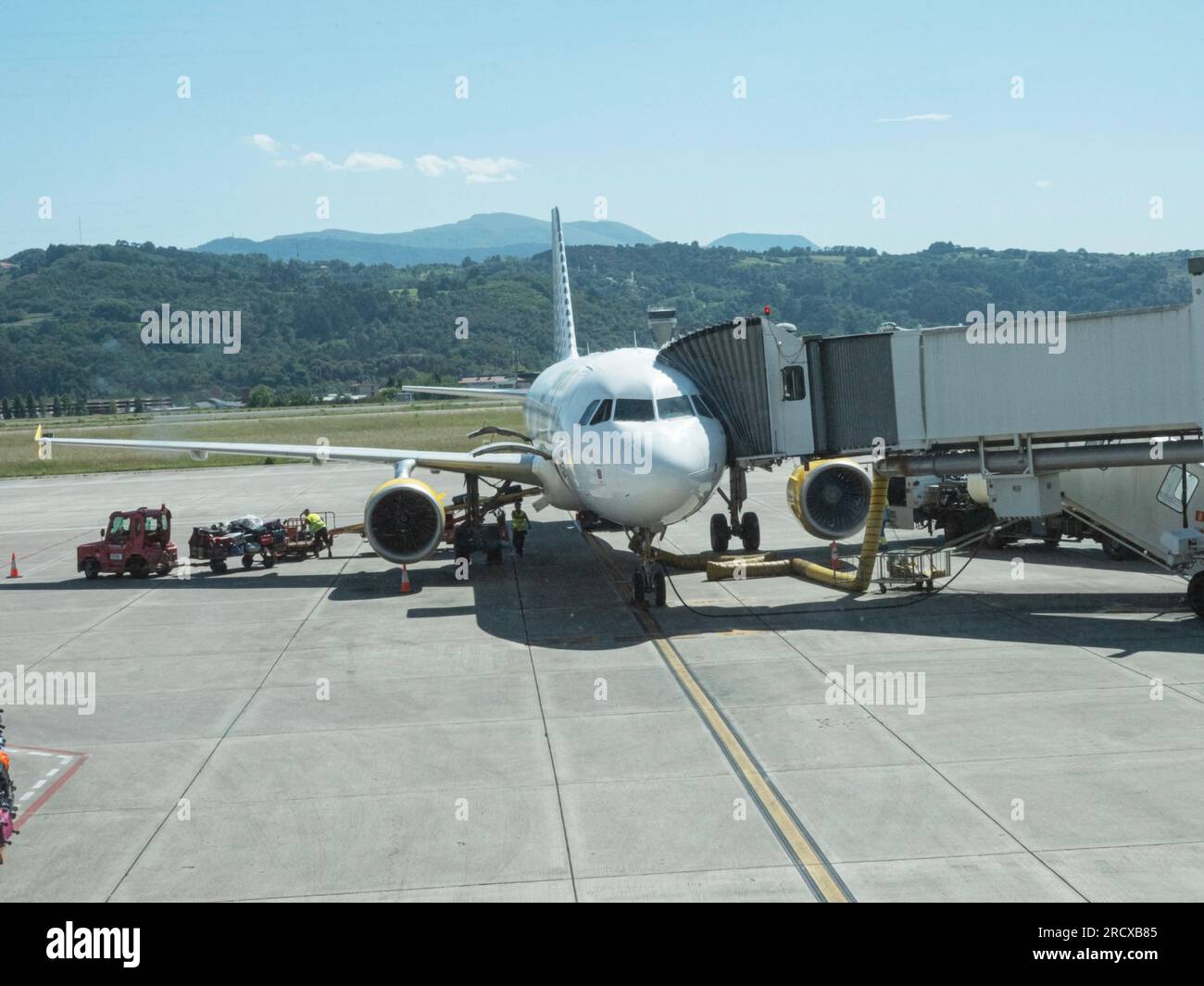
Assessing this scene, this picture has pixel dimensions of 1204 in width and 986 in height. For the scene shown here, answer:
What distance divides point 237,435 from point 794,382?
209 feet

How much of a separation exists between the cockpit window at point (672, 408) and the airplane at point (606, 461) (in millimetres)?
24

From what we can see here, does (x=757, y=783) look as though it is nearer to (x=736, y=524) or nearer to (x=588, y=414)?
(x=588, y=414)

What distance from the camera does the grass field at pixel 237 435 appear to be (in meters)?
73.1

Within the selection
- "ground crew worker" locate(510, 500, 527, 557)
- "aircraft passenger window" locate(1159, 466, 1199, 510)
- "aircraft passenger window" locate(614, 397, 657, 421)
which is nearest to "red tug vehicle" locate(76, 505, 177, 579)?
"ground crew worker" locate(510, 500, 527, 557)

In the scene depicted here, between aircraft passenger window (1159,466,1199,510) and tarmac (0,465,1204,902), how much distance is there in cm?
180

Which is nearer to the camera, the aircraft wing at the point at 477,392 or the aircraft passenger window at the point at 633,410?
the aircraft passenger window at the point at 633,410

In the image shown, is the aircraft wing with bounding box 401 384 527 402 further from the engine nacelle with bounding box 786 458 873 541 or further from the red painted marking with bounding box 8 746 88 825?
the red painted marking with bounding box 8 746 88 825

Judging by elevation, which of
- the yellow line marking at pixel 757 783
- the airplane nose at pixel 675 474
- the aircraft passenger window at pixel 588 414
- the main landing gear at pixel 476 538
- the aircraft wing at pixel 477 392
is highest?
the aircraft wing at pixel 477 392

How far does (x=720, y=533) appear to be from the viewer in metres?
30.7

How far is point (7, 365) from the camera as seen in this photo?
14312 centimetres

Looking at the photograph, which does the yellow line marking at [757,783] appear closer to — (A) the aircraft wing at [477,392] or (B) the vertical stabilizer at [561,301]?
(A) the aircraft wing at [477,392]

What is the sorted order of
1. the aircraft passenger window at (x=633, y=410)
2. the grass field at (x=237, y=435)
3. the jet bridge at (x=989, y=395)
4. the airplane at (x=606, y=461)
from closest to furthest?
the jet bridge at (x=989, y=395)
the airplane at (x=606, y=461)
the aircraft passenger window at (x=633, y=410)
the grass field at (x=237, y=435)

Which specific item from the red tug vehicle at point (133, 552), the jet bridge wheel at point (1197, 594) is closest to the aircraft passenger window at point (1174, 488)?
the jet bridge wheel at point (1197, 594)
